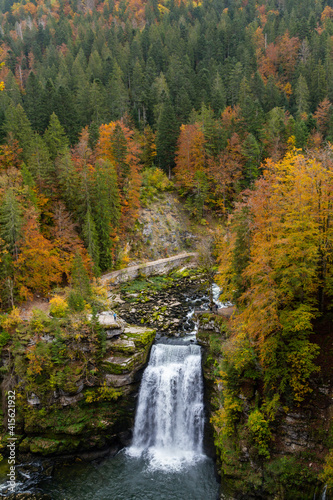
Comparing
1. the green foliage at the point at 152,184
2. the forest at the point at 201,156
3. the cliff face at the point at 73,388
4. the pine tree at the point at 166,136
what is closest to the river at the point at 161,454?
the cliff face at the point at 73,388

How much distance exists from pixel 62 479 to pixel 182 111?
6422cm

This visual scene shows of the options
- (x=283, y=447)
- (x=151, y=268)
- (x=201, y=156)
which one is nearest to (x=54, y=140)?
(x=151, y=268)

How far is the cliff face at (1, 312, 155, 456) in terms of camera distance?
28.5 meters

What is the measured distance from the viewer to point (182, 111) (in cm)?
7138

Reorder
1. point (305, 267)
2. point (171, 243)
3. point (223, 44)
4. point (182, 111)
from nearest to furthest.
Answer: point (305, 267) < point (171, 243) < point (182, 111) < point (223, 44)

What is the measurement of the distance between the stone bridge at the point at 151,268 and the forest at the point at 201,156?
78.3 inches

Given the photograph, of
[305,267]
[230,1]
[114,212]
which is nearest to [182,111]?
[114,212]

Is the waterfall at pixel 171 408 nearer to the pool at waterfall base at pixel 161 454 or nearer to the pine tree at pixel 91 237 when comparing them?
the pool at waterfall base at pixel 161 454

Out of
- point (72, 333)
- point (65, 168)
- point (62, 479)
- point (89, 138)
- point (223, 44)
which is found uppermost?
point (223, 44)

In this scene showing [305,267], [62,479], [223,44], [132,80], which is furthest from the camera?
[223,44]

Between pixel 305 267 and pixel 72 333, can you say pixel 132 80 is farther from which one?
pixel 305 267

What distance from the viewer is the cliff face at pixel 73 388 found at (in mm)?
28453

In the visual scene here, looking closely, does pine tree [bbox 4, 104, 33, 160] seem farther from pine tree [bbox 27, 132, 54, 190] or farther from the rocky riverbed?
the rocky riverbed

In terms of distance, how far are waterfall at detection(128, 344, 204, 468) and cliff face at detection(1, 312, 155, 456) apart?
3.57 feet
